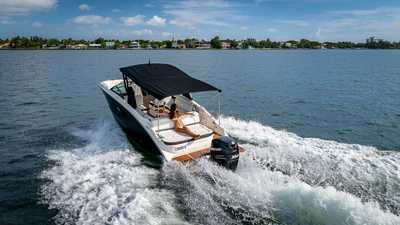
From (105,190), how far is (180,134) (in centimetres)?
331

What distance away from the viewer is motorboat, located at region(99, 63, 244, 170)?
9.36m

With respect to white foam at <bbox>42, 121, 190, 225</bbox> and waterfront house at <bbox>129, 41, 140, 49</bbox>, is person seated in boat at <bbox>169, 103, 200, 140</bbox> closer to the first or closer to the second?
white foam at <bbox>42, 121, 190, 225</bbox>

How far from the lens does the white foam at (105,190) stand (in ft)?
23.1

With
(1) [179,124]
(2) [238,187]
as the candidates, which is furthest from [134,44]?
(2) [238,187]

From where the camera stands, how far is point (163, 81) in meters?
11.3

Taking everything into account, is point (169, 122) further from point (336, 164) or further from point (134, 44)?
point (134, 44)

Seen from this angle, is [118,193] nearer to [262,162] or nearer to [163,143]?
[163,143]

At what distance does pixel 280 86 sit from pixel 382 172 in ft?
68.3

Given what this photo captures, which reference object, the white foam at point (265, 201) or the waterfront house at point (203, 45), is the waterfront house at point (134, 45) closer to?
the waterfront house at point (203, 45)

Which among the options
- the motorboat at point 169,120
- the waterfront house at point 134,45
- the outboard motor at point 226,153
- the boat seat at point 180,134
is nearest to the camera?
the outboard motor at point 226,153

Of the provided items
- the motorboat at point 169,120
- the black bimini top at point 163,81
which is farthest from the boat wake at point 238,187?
the black bimini top at point 163,81

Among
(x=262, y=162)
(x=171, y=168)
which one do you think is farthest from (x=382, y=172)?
(x=171, y=168)

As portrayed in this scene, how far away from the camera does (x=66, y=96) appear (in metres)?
23.8

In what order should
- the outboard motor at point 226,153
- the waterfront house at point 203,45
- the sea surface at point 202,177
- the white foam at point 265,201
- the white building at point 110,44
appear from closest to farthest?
the white foam at point 265,201
the sea surface at point 202,177
the outboard motor at point 226,153
the white building at point 110,44
the waterfront house at point 203,45
